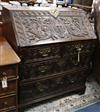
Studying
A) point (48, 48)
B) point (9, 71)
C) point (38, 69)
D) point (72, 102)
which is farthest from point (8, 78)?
point (72, 102)

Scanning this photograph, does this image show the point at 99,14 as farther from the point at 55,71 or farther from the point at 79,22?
the point at 55,71

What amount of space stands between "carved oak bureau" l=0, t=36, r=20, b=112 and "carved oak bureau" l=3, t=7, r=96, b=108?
11 centimetres

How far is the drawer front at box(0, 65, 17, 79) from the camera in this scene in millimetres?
1466

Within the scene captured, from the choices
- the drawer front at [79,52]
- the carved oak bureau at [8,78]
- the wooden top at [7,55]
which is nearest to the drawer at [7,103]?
the carved oak bureau at [8,78]

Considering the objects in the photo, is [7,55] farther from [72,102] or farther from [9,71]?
[72,102]

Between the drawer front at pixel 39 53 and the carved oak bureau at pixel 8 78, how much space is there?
12cm

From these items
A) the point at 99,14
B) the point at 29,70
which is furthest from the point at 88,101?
the point at 99,14

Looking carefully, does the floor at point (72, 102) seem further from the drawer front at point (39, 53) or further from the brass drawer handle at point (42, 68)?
the drawer front at point (39, 53)

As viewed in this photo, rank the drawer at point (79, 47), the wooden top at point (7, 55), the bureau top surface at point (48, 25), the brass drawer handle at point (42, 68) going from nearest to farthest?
the wooden top at point (7, 55) → the bureau top surface at point (48, 25) → the brass drawer handle at point (42, 68) → the drawer at point (79, 47)

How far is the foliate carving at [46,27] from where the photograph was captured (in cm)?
171

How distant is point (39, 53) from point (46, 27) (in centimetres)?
29

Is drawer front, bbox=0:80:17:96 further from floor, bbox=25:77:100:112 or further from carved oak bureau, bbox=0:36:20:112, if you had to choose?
floor, bbox=25:77:100:112

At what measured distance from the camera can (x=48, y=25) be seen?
6.17ft

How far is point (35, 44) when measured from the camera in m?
1.70
